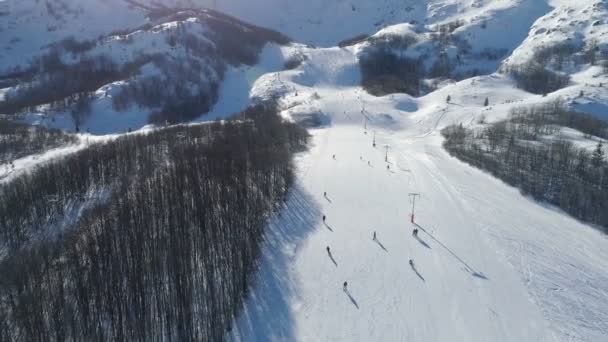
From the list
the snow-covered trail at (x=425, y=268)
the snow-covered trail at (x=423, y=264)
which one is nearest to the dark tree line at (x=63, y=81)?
the snow-covered trail at (x=423, y=264)

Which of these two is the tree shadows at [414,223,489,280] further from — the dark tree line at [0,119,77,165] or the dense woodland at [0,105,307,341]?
the dark tree line at [0,119,77,165]

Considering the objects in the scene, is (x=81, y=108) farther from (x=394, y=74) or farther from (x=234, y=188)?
(x=394, y=74)

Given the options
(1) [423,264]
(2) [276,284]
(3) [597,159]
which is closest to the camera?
(2) [276,284]

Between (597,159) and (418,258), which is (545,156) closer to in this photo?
(597,159)

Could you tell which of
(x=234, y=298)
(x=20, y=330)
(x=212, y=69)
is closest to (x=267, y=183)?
(x=234, y=298)

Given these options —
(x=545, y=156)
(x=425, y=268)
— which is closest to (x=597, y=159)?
(x=545, y=156)

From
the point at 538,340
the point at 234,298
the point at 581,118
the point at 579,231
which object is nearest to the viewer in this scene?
the point at 538,340

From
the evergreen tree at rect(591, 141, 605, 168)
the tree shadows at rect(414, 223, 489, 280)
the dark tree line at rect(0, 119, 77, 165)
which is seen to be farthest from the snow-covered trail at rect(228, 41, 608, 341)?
the dark tree line at rect(0, 119, 77, 165)
